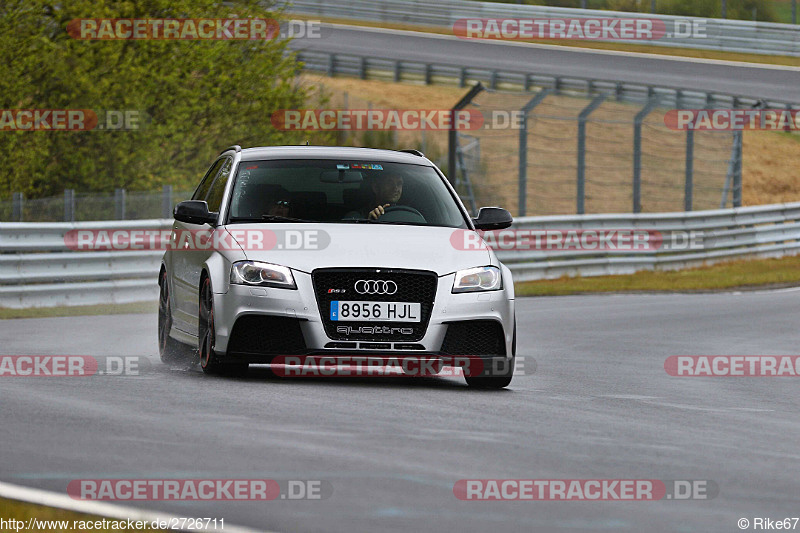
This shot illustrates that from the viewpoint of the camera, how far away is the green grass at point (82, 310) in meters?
17.8

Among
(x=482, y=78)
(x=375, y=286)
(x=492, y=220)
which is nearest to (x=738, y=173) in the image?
(x=482, y=78)

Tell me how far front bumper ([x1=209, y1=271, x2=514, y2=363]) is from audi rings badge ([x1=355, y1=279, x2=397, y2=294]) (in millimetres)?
288

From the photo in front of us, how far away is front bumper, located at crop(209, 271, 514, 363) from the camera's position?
988 centimetres

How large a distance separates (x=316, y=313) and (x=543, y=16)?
44.1 m

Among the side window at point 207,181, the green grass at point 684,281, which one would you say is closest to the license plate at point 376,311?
the side window at point 207,181

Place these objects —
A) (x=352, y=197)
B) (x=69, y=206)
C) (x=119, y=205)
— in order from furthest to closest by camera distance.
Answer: (x=119, y=205) < (x=69, y=206) < (x=352, y=197)

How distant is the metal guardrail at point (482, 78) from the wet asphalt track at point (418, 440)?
77.6ft

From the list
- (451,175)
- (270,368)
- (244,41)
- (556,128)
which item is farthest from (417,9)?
(270,368)

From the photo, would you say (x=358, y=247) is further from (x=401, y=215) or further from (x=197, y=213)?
(x=197, y=213)

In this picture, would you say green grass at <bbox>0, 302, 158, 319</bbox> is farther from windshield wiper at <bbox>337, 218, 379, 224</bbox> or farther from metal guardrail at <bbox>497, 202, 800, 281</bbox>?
windshield wiper at <bbox>337, 218, 379, 224</bbox>

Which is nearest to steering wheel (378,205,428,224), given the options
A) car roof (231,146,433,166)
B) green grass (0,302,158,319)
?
car roof (231,146,433,166)

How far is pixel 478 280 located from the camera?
402 inches

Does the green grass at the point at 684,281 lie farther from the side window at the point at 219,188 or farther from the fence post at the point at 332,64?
the fence post at the point at 332,64

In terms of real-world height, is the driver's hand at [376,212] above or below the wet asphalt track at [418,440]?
above
